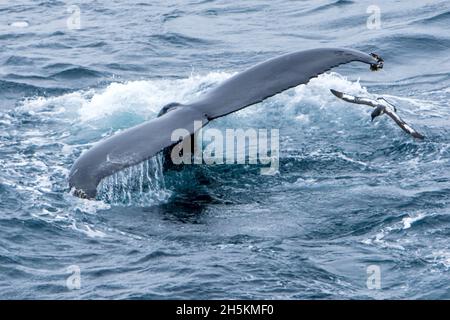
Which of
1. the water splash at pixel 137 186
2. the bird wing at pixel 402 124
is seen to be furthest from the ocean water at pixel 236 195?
the bird wing at pixel 402 124

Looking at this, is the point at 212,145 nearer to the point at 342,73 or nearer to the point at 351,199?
the point at 351,199

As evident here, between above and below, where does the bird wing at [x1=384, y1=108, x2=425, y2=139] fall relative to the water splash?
above

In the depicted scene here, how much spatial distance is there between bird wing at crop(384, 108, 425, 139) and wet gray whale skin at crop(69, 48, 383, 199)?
1879mm

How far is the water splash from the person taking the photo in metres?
10.4

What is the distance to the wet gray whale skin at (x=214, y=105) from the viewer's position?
8875 millimetres

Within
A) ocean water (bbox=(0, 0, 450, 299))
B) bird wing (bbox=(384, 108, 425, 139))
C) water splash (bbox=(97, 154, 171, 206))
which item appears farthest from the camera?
→ bird wing (bbox=(384, 108, 425, 139))

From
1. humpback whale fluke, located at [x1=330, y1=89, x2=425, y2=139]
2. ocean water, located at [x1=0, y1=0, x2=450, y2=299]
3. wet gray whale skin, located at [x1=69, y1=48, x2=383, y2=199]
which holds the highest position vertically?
wet gray whale skin, located at [x1=69, y1=48, x2=383, y2=199]

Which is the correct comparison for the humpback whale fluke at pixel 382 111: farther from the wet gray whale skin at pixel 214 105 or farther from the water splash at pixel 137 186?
the water splash at pixel 137 186

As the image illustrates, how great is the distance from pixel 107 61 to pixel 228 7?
5.22 m

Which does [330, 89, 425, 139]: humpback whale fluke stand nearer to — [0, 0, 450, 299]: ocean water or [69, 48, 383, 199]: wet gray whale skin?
[0, 0, 450, 299]: ocean water

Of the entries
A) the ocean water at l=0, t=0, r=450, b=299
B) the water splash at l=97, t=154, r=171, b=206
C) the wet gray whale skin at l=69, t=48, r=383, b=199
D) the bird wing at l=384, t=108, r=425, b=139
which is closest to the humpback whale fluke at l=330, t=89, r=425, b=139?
the bird wing at l=384, t=108, r=425, b=139

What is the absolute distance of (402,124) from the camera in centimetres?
1170

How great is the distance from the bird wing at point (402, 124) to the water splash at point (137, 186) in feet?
9.33
